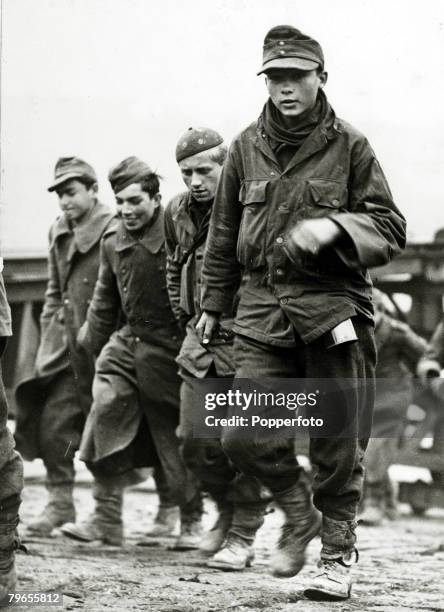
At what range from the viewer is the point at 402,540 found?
8000 mm

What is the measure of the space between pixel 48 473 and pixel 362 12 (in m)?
3.50

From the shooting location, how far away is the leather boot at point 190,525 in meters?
7.34

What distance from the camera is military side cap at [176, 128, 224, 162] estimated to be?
22.0ft

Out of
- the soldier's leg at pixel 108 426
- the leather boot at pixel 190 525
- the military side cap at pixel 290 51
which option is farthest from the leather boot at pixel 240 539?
the military side cap at pixel 290 51

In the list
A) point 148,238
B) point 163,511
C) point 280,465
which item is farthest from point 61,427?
point 280,465

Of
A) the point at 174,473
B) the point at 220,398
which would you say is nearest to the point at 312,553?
the point at 174,473

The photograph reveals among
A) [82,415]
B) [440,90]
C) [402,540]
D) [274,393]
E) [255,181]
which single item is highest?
[440,90]

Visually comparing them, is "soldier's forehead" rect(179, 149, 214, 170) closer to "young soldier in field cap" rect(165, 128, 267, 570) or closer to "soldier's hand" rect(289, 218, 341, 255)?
"young soldier in field cap" rect(165, 128, 267, 570)

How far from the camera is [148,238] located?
7469 mm

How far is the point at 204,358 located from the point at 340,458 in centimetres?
145

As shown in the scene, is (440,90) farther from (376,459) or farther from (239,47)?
(376,459)

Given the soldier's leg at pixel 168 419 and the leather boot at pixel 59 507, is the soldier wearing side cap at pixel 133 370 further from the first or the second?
the leather boot at pixel 59 507

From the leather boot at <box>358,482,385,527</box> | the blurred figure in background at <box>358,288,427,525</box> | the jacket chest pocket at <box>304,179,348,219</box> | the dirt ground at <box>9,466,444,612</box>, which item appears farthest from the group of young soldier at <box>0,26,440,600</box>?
the blurred figure in background at <box>358,288,427,525</box>

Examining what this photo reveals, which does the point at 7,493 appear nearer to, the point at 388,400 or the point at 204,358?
the point at 204,358
